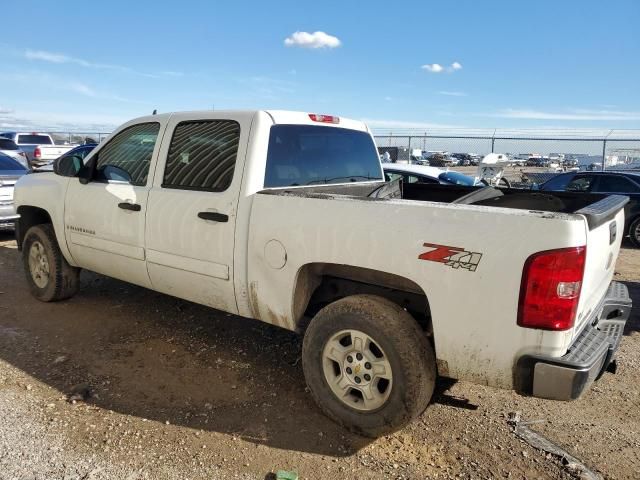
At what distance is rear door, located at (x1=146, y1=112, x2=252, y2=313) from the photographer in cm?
346

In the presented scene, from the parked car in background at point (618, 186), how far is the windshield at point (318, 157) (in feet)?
23.0

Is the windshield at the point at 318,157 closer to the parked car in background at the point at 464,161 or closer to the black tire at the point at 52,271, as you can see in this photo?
the black tire at the point at 52,271

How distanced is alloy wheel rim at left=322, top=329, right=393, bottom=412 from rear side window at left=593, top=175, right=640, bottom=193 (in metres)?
9.50

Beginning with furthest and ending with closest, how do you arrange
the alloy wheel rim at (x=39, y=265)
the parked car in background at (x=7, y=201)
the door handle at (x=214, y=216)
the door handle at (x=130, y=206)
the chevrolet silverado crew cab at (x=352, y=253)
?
the parked car in background at (x=7, y=201)
the alloy wheel rim at (x=39, y=265)
the door handle at (x=130, y=206)
the door handle at (x=214, y=216)
the chevrolet silverado crew cab at (x=352, y=253)

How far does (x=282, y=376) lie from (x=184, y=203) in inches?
58.5

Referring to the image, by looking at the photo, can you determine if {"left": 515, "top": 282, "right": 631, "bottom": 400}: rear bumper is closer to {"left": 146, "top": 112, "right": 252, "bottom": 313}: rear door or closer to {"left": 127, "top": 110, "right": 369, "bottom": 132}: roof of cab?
{"left": 146, "top": 112, "right": 252, "bottom": 313}: rear door

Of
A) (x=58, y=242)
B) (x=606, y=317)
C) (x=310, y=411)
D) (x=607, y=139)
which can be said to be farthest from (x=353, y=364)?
(x=607, y=139)

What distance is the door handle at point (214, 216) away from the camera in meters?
3.41

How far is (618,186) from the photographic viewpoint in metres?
10.4

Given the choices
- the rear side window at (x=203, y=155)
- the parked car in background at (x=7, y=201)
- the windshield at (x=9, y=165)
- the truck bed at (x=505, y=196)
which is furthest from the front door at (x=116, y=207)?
the windshield at (x=9, y=165)

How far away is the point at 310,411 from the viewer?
332 cm

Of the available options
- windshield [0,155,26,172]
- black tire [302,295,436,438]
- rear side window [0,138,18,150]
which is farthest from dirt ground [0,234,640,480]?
rear side window [0,138,18,150]

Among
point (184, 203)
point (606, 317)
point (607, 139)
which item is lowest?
point (606, 317)

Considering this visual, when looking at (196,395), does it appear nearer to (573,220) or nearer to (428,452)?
(428,452)
